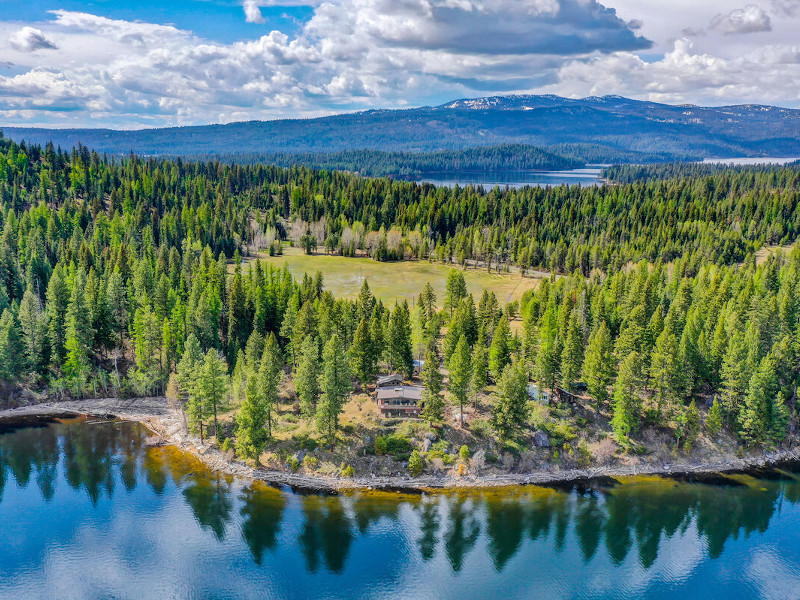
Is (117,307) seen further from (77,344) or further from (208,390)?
(208,390)

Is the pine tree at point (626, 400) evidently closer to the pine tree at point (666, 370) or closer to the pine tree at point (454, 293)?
the pine tree at point (666, 370)

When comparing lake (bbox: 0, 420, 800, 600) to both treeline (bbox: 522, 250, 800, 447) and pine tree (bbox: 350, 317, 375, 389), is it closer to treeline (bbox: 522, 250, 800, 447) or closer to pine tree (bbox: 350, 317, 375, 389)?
treeline (bbox: 522, 250, 800, 447)

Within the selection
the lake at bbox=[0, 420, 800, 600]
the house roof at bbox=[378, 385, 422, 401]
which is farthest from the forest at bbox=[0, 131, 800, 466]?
the lake at bbox=[0, 420, 800, 600]

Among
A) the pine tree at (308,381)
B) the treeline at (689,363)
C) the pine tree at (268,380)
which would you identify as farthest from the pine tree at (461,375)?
the pine tree at (268,380)

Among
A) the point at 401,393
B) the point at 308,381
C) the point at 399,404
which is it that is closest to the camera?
the point at 308,381

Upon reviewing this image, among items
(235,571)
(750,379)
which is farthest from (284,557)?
(750,379)

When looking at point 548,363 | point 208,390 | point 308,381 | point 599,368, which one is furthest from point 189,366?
point 599,368
